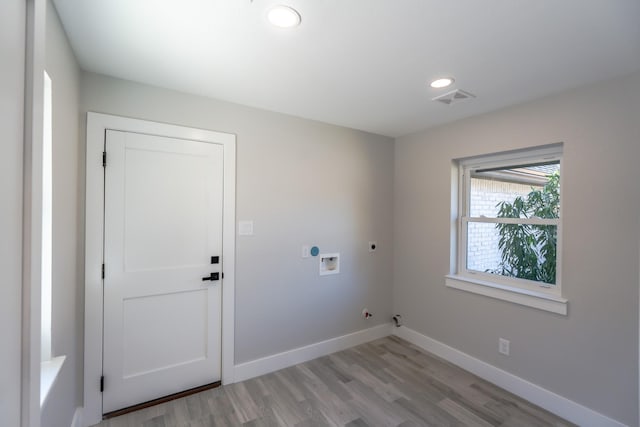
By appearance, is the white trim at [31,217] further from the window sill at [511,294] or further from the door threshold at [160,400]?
the window sill at [511,294]

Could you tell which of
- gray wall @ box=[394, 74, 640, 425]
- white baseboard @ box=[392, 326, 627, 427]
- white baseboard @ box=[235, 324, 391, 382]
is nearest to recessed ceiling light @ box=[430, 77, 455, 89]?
gray wall @ box=[394, 74, 640, 425]

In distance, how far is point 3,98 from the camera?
646 mm

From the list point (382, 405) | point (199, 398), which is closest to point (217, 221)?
point (199, 398)

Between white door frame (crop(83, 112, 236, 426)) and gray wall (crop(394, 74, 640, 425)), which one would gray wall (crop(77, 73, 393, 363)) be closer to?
white door frame (crop(83, 112, 236, 426))

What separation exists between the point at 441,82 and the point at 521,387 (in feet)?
8.17

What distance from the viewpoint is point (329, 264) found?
307 centimetres

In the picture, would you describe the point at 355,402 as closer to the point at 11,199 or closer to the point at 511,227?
the point at 511,227

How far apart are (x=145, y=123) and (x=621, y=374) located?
370 cm

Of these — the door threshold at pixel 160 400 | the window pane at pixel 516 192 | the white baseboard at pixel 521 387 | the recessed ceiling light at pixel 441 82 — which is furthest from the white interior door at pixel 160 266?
the window pane at pixel 516 192

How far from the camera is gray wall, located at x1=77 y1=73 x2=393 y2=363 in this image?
2.35 m

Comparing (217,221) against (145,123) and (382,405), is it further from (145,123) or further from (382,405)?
(382,405)

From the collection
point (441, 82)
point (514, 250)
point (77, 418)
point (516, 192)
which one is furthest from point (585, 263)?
point (77, 418)

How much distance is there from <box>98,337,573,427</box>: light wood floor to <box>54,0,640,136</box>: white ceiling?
2.41 meters

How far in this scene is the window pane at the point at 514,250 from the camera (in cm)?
238
